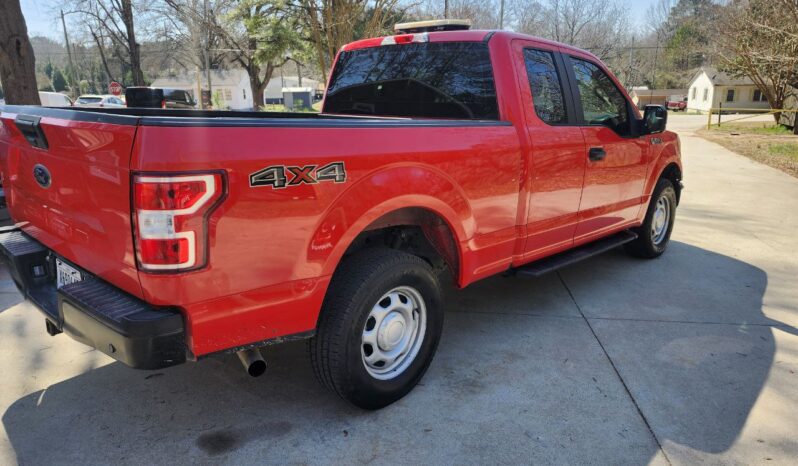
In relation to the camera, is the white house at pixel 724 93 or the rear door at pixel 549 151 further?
the white house at pixel 724 93

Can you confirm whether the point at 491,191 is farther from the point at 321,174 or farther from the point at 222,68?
the point at 222,68

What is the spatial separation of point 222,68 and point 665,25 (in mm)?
64131

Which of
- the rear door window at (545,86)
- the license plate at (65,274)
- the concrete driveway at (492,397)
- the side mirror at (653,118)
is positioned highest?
the rear door window at (545,86)

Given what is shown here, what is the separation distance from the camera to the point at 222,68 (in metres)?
59.2

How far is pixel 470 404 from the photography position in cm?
301

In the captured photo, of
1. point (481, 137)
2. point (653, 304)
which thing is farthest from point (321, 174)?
point (653, 304)

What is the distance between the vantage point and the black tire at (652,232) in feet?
17.6

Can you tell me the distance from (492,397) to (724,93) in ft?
236

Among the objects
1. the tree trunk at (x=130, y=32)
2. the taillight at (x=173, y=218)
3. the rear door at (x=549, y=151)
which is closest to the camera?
the taillight at (x=173, y=218)

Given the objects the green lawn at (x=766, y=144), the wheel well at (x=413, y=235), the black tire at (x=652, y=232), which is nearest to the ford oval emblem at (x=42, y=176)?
the wheel well at (x=413, y=235)

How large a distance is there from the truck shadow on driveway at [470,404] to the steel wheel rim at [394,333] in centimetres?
22

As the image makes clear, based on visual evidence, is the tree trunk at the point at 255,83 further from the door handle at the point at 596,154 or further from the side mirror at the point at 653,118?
the door handle at the point at 596,154

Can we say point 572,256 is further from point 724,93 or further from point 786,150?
point 724,93

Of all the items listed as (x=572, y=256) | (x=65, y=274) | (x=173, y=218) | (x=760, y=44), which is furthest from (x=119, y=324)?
(x=760, y=44)
